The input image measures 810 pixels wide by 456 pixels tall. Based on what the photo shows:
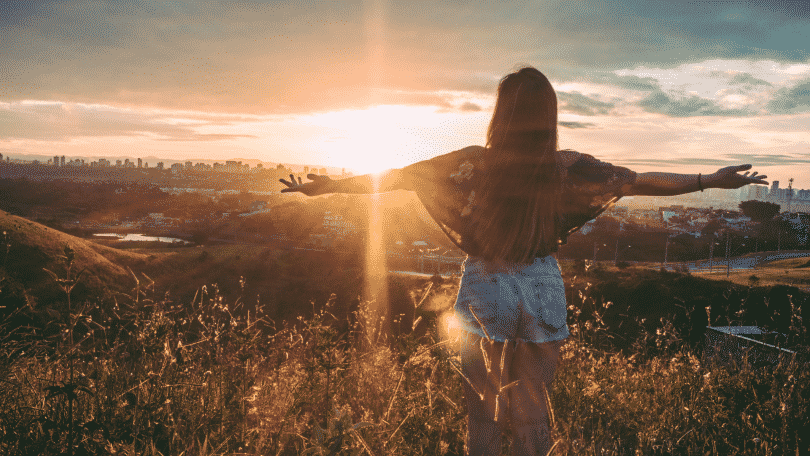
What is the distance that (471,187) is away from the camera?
6.18 ft

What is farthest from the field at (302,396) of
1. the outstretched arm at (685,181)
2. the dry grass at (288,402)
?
the outstretched arm at (685,181)

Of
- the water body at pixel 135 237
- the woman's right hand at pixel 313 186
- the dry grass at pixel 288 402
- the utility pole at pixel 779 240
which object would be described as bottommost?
the water body at pixel 135 237

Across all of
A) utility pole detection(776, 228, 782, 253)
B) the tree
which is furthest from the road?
the tree

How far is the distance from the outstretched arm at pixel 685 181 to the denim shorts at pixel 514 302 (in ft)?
2.30

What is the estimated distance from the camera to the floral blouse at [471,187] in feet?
6.22

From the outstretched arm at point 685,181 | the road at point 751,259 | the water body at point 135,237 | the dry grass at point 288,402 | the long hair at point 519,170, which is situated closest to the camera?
the dry grass at point 288,402

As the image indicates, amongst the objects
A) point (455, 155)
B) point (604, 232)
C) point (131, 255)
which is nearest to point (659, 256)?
point (604, 232)

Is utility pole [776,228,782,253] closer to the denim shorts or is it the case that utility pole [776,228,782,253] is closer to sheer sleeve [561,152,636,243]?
sheer sleeve [561,152,636,243]

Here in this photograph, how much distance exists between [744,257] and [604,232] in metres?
19.4

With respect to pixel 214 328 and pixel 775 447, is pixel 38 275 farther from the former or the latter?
pixel 775 447

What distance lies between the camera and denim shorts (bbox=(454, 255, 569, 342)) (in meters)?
1.65

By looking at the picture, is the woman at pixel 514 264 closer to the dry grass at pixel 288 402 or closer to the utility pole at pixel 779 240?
the dry grass at pixel 288 402

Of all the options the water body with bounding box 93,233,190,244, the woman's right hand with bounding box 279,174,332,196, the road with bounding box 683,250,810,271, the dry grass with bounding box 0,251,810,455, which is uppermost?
the woman's right hand with bounding box 279,174,332,196

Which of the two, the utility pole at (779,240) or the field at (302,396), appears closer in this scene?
the field at (302,396)
